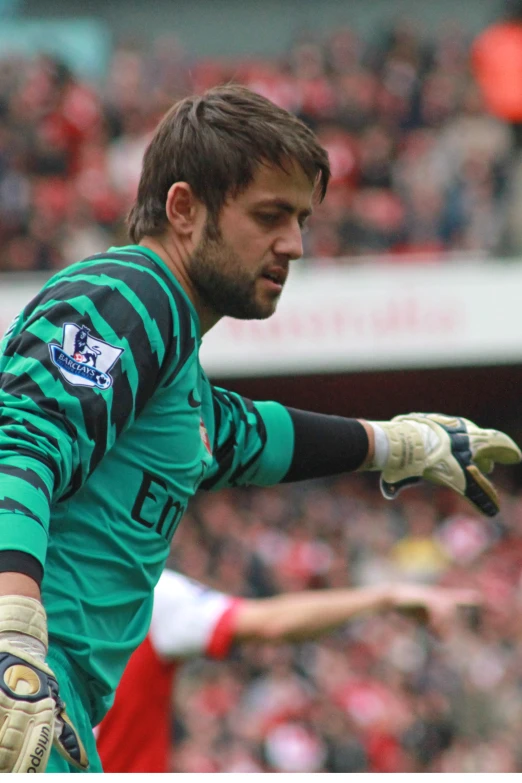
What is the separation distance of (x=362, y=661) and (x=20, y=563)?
22.7 feet

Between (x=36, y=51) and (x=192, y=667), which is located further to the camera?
(x=36, y=51)

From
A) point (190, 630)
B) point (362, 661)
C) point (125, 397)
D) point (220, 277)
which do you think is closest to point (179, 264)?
point (220, 277)

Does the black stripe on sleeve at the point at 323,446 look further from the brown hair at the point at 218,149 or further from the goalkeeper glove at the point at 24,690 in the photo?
the goalkeeper glove at the point at 24,690

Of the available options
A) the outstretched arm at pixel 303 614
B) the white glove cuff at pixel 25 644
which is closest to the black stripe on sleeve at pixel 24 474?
the white glove cuff at pixel 25 644

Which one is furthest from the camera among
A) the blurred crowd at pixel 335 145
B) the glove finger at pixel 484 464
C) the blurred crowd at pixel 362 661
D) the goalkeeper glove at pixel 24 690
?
the blurred crowd at pixel 335 145

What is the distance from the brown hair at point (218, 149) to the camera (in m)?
2.25

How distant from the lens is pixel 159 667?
4.05m

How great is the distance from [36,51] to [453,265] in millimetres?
4853

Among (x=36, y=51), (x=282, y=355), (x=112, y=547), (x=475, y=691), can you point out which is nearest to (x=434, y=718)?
(x=475, y=691)

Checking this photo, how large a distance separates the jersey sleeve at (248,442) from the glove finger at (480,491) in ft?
1.38

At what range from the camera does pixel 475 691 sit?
788 cm

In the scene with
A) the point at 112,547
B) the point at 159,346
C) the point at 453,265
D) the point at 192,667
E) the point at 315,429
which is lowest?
the point at 192,667

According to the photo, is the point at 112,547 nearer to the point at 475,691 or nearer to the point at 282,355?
the point at 475,691

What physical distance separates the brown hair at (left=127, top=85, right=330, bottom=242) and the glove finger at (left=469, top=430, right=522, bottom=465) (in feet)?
2.87
